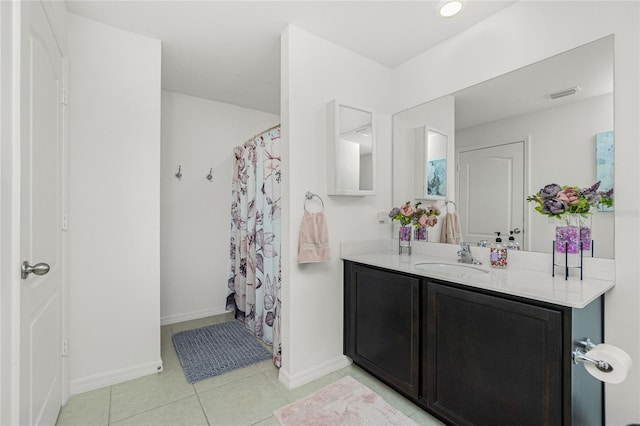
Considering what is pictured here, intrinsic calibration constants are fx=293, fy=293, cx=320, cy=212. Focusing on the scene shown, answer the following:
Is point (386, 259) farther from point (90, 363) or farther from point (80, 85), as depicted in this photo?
point (80, 85)

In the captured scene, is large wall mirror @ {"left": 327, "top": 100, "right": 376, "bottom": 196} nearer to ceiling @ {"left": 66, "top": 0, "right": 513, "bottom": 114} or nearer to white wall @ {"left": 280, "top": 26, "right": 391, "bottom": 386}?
white wall @ {"left": 280, "top": 26, "right": 391, "bottom": 386}

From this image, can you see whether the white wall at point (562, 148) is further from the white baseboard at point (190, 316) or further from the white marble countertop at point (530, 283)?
the white baseboard at point (190, 316)

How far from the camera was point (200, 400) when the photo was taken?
1822 mm

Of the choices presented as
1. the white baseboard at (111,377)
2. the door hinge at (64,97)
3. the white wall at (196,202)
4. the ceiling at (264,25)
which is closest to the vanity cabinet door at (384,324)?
the white baseboard at (111,377)

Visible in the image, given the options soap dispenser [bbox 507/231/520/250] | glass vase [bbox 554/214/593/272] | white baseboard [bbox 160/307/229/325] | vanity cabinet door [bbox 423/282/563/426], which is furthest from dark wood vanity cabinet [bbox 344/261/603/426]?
white baseboard [bbox 160/307/229/325]

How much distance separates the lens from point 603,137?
1455 mm

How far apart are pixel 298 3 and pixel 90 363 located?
8.77 ft

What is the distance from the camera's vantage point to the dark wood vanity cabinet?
3.86 ft

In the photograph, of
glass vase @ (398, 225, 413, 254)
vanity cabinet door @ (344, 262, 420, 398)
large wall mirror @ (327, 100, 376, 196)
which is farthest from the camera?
glass vase @ (398, 225, 413, 254)

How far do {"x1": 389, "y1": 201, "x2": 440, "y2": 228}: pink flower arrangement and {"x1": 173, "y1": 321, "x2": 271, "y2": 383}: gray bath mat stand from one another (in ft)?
5.09

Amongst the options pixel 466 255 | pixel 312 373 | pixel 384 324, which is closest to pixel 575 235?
pixel 466 255

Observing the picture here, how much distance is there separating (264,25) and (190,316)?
2883mm

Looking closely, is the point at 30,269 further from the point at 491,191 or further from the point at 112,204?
the point at 491,191

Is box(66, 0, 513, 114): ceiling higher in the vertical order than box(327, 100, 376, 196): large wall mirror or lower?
higher
